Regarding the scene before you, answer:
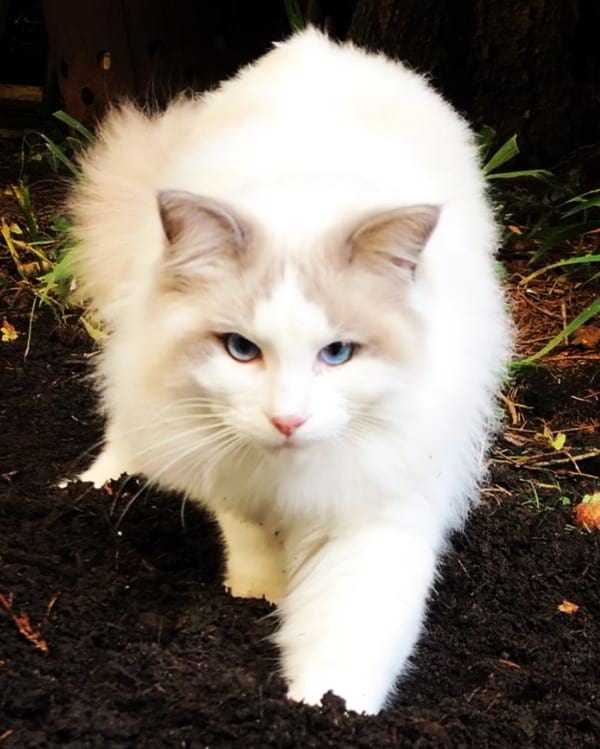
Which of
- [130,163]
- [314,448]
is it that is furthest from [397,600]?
[130,163]

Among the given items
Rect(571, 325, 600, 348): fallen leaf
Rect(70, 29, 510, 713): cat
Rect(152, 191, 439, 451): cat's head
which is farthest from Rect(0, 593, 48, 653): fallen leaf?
Rect(571, 325, 600, 348): fallen leaf

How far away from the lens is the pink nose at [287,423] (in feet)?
4.97

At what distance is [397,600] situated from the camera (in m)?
1.78

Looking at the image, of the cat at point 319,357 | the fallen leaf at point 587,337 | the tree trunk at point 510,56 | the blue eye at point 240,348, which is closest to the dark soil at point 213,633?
the cat at point 319,357

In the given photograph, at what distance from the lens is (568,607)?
79.4 inches

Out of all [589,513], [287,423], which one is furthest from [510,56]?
[287,423]

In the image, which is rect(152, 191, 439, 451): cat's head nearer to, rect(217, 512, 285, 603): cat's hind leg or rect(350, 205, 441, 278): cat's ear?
rect(350, 205, 441, 278): cat's ear

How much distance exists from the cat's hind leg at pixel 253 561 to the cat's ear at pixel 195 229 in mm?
564

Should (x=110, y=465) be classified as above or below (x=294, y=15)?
below

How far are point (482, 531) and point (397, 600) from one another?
19.8 inches

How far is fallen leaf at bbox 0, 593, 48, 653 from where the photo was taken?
5.69ft

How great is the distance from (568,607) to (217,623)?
2.27ft

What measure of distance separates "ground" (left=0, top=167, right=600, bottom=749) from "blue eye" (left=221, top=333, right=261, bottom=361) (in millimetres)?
506

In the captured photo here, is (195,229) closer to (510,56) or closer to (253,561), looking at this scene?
(253,561)
